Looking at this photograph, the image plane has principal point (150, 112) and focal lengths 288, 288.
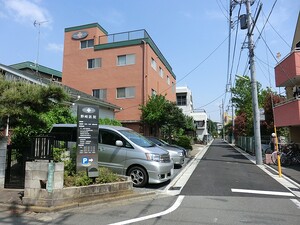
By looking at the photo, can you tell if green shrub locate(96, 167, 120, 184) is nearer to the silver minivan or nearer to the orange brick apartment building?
the silver minivan

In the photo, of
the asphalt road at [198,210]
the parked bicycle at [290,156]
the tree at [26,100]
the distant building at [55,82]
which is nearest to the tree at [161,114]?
the distant building at [55,82]

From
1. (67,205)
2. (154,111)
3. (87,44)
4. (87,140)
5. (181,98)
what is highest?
(87,44)

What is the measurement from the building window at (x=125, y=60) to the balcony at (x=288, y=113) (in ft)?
45.0

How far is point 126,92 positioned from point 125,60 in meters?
3.12

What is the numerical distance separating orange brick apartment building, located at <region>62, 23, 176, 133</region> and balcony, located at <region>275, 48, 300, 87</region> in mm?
11583

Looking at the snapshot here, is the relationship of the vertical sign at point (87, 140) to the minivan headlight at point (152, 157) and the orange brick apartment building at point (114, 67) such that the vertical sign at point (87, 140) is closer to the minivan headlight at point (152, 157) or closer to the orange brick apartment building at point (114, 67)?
the minivan headlight at point (152, 157)

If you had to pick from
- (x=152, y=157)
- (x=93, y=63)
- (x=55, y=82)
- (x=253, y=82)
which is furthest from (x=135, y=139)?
(x=93, y=63)

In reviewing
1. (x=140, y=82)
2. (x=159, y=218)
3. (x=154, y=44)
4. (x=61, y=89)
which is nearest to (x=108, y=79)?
(x=140, y=82)

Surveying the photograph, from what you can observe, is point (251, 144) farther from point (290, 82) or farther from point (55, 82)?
point (55, 82)

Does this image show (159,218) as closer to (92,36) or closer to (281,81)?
(281,81)

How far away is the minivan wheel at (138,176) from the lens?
367 inches

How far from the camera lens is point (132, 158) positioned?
951 centimetres

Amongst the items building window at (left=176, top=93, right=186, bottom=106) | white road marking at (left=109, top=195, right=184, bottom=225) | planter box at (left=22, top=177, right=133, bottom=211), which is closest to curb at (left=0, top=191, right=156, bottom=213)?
planter box at (left=22, top=177, right=133, bottom=211)

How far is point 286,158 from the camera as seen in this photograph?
1589 centimetres
